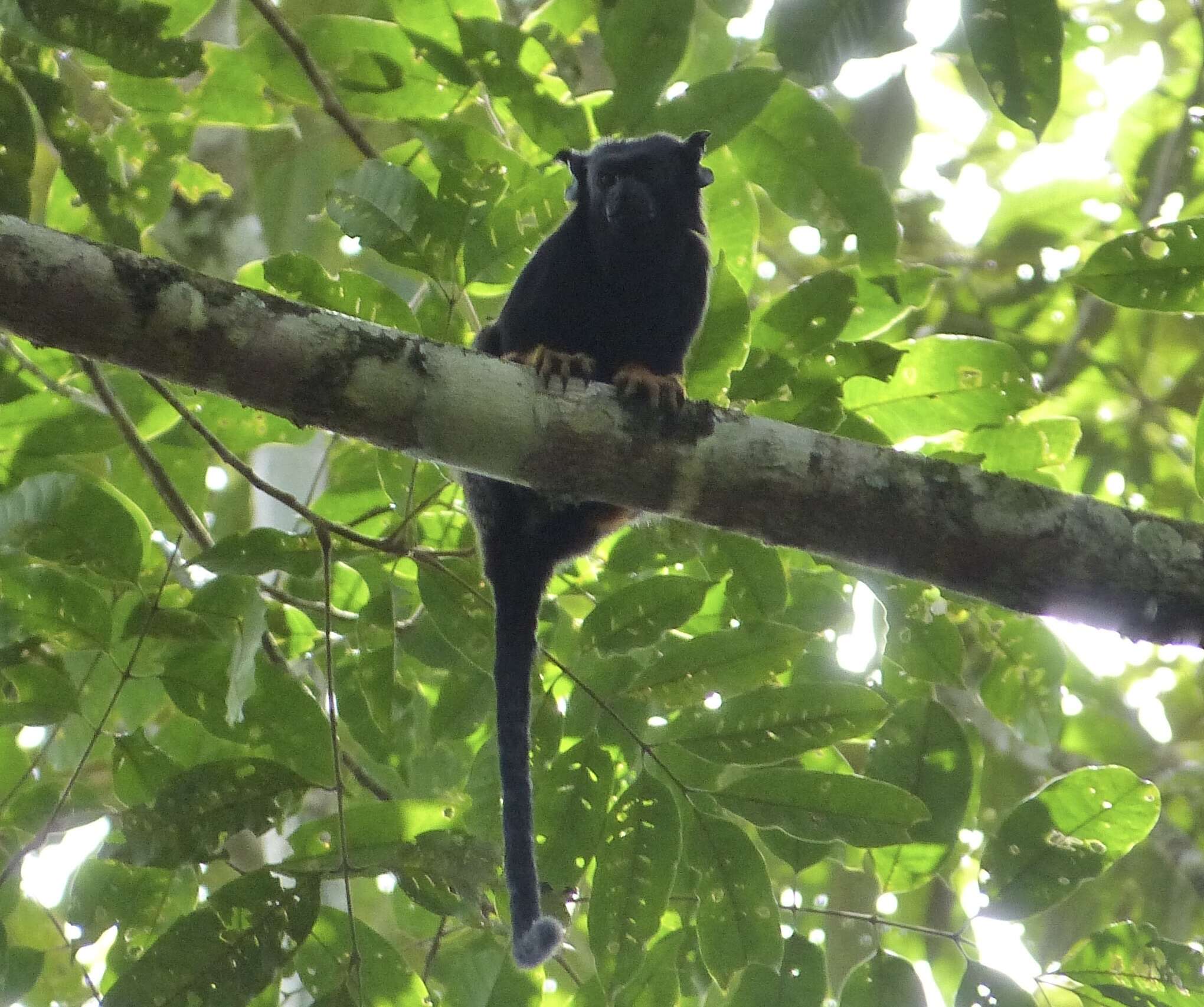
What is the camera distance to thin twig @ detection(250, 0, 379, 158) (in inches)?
106

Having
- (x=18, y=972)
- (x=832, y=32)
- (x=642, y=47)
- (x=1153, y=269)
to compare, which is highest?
(x=832, y=32)

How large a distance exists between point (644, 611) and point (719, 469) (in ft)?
1.62

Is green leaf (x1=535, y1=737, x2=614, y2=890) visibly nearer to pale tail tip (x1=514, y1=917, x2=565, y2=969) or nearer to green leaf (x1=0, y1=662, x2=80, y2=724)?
pale tail tip (x1=514, y1=917, x2=565, y2=969)

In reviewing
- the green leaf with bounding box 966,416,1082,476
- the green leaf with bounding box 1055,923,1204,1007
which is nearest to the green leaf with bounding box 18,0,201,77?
the green leaf with bounding box 966,416,1082,476

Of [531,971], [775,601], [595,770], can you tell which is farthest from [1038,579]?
[531,971]

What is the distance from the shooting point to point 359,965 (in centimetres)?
217

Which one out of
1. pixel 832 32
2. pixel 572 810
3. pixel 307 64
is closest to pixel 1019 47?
pixel 832 32

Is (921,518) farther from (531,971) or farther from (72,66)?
(72,66)

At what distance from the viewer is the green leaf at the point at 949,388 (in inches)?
100

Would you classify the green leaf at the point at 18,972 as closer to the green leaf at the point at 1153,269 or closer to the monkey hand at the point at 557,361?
the monkey hand at the point at 557,361

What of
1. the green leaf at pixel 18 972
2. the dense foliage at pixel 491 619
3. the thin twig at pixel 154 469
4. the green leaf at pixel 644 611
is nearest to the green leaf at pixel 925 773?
the dense foliage at pixel 491 619

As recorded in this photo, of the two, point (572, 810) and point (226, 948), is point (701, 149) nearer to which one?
point (572, 810)

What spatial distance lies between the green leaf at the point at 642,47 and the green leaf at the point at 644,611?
97 cm

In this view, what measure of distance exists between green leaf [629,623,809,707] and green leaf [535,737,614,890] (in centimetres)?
18
